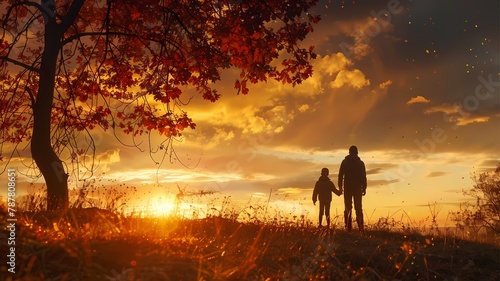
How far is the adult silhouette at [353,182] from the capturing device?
15664 mm

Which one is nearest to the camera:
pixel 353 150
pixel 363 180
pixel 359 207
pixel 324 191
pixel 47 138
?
pixel 47 138

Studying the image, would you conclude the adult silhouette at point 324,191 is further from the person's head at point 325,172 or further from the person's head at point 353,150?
the person's head at point 353,150

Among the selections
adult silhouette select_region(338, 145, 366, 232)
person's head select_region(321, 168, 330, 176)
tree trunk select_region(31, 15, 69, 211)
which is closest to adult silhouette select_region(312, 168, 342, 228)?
person's head select_region(321, 168, 330, 176)

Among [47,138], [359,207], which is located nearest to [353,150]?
[359,207]

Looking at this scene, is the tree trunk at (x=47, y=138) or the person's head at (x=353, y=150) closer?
the tree trunk at (x=47, y=138)

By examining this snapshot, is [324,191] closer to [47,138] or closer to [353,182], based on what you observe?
[353,182]

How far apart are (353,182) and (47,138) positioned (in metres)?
9.02

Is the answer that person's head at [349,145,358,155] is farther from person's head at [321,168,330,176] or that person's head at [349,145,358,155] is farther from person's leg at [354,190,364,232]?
person's head at [321,168,330,176]

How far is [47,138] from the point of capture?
1299cm

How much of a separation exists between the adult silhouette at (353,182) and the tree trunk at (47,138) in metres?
8.25

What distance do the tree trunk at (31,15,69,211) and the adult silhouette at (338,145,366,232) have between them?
325 inches

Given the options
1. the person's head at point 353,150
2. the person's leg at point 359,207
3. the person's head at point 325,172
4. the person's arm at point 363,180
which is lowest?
the person's leg at point 359,207

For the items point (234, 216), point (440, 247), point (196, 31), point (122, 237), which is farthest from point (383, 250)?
point (196, 31)

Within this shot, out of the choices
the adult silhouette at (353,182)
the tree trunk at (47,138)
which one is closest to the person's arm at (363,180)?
the adult silhouette at (353,182)
